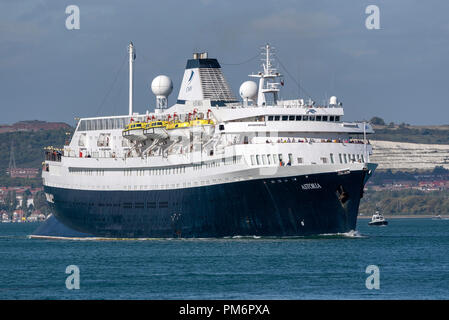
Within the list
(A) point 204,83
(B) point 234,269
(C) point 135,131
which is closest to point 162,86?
(C) point 135,131

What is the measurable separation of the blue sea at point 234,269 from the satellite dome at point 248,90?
14423 millimetres

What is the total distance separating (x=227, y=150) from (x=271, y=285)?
26813 millimetres

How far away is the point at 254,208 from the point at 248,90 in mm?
15178

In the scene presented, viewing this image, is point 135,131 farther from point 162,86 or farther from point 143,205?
point 162,86

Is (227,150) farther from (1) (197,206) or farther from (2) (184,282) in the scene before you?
(2) (184,282)

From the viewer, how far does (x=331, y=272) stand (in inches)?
2251

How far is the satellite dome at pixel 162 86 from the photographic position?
9712 cm

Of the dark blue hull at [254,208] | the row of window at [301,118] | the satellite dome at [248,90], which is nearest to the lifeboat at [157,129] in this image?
the dark blue hull at [254,208]

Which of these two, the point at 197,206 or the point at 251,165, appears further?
the point at 197,206

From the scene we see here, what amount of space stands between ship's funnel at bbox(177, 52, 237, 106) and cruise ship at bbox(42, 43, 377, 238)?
0.11m

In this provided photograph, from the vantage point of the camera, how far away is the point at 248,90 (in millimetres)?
88000

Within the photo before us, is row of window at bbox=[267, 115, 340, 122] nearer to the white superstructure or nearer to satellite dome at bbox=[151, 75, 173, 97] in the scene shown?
the white superstructure
